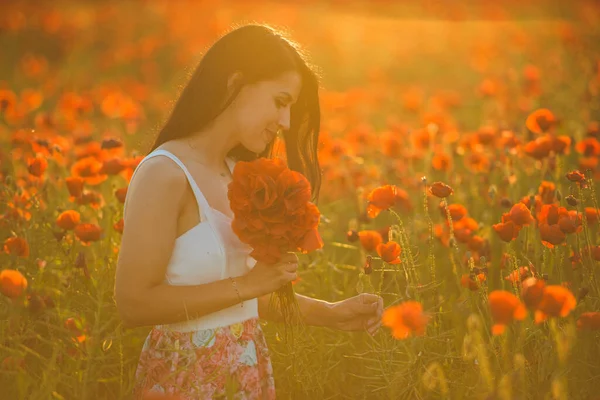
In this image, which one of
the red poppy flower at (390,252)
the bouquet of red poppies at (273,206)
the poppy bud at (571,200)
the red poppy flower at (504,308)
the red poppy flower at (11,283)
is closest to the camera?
the red poppy flower at (504,308)

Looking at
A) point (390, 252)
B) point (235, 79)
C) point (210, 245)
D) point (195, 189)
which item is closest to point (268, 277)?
point (210, 245)

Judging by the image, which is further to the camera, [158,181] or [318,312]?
[318,312]

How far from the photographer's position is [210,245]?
2104 millimetres

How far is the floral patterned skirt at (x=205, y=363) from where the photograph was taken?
2.06m

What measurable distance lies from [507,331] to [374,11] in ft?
69.6

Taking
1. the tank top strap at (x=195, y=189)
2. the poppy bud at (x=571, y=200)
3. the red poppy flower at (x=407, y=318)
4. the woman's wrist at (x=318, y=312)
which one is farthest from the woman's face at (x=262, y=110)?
the poppy bud at (x=571, y=200)

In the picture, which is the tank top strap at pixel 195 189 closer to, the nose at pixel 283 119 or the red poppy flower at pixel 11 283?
the nose at pixel 283 119

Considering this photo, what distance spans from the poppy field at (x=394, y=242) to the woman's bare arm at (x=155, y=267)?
0.11m

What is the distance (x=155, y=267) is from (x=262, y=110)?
1.77ft

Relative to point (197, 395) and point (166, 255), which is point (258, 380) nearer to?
point (197, 395)

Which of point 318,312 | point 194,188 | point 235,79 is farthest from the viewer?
point 318,312

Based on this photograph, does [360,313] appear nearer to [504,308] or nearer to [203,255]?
[203,255]

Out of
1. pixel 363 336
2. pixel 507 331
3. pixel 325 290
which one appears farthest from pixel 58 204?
pixel 507 331

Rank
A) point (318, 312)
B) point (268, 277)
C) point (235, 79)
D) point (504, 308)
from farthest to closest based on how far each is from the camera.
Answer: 1. point (318, 312)
2. point (235, 79)
3. point (268, 277)
4. point (504, 308)
